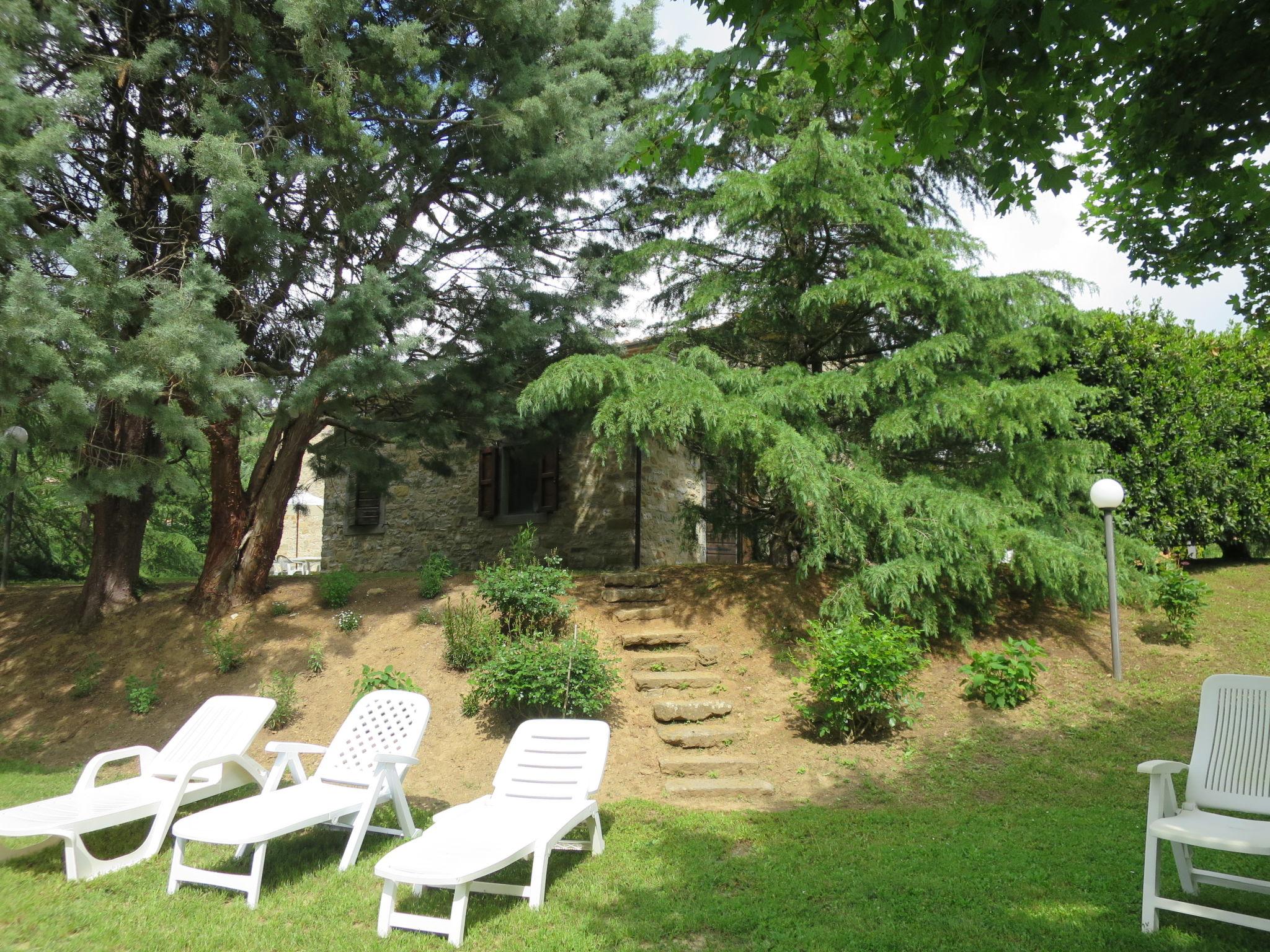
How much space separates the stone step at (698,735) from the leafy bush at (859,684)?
616 mm

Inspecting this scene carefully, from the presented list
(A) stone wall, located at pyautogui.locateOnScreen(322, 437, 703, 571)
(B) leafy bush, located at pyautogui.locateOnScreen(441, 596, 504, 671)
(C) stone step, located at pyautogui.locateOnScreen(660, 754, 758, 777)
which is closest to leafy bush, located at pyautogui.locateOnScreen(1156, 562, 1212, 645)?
(C) stone step, located at pyautogui.locateOnScreen(660, 754, 758, 777)

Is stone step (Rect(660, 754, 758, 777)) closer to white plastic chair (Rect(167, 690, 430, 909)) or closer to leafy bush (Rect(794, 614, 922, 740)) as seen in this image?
leafy bush (Rect(794, 614, 922, 740))

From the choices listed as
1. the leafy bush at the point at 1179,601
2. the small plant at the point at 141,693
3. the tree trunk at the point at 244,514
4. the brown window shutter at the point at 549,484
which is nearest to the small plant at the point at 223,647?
the tree trunk at the point at 244,514

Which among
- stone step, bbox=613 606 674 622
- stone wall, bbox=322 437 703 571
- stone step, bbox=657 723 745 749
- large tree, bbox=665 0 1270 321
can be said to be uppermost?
large tree, bbox=665 0 1270 321

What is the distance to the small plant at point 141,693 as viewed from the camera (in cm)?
774

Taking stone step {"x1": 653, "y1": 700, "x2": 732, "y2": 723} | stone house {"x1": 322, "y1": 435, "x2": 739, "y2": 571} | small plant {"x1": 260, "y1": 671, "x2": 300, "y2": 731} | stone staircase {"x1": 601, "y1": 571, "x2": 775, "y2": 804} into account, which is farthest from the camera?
stone house {"x1": 322, "y1": 435, "x2": 739, "y2": 571}

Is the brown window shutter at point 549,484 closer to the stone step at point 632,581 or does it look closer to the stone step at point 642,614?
the stone step at point 632,581

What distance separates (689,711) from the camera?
7.13 meters

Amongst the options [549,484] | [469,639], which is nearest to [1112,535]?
[469,639]

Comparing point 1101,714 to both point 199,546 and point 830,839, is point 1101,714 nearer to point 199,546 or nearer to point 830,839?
point 830,839

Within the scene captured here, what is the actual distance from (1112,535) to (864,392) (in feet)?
8.64

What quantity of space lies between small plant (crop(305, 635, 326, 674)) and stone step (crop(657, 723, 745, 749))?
351 cm

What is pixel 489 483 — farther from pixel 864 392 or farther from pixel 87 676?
pixel 864 392

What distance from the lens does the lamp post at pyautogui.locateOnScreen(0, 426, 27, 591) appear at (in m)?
6.10
